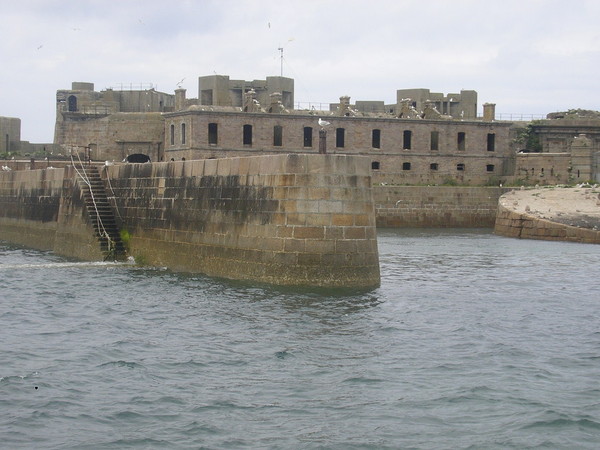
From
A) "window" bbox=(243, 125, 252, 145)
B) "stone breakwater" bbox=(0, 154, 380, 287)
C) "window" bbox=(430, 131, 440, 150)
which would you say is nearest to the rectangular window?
"window" bbox=(430, 131, 440, 150)

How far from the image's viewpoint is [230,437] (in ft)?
38.6

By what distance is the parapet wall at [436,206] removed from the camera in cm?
5503

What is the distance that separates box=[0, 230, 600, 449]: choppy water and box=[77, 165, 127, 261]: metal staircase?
3.91 metres

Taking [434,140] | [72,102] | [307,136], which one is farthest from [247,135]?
[72,102]

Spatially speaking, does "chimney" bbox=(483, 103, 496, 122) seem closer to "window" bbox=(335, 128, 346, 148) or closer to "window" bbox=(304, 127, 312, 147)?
"window" bbox=(335, 128, 346, 148)

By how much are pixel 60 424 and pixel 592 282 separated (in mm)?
18901

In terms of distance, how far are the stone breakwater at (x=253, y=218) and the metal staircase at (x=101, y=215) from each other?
330 mm

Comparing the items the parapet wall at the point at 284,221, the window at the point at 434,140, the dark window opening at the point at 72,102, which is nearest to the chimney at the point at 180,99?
the dark window opening at the point at 72,102

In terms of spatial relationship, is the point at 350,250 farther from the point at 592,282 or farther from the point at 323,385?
the point at 592,282

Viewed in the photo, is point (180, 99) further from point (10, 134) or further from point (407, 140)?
point (407, 140)

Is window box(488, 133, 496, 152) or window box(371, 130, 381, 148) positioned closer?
window box(371, 130, 381, 148)

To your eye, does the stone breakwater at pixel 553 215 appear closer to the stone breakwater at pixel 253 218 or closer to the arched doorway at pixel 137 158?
the stone breakwater at pixel 253 218

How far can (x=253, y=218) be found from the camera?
22094 millimetres

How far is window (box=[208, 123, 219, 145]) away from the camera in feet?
184
